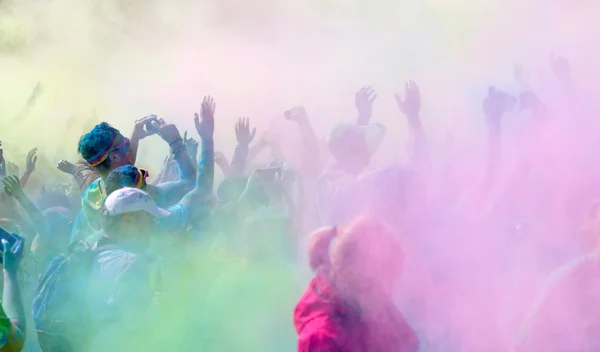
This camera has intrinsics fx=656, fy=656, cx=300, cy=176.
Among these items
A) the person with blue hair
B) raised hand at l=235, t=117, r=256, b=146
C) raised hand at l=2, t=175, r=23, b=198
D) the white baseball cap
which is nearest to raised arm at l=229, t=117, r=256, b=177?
raised hand at l=235, t=117, r=256, b=146

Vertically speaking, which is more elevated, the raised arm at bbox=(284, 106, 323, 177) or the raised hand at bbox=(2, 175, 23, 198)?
the raised arm at bbox=(284, 106, 323, 177)

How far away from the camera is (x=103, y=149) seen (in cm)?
264

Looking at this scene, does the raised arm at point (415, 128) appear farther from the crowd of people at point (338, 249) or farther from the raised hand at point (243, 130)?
the raised hand at point (243, 130)

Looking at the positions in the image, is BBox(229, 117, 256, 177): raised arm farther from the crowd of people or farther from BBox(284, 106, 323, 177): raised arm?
BBox(284, 106, 323, 177): raised arm

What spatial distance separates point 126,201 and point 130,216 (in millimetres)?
81

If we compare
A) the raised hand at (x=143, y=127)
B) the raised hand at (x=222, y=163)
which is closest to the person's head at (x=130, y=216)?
the raised hand at (x=143, y=127)

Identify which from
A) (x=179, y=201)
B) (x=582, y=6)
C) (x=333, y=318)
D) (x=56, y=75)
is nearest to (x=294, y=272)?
(x=179, y=201)

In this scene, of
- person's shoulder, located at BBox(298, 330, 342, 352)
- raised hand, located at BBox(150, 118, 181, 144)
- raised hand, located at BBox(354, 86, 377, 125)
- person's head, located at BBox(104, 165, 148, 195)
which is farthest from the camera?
raised hand, located at BBox(354, 86, 377, 125)

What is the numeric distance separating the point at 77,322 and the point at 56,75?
643cm

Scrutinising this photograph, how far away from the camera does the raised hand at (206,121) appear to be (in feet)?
10.5

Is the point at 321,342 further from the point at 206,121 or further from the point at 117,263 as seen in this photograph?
the point at 206,121

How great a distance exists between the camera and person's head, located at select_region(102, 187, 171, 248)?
93.6 inches

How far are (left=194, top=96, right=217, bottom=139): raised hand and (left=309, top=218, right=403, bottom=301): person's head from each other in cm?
148

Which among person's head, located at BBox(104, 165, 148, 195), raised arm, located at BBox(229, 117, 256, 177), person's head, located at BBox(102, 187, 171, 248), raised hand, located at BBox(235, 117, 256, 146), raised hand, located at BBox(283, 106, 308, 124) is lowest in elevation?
person's head, located at BBox(102, 187, 171, 248)
